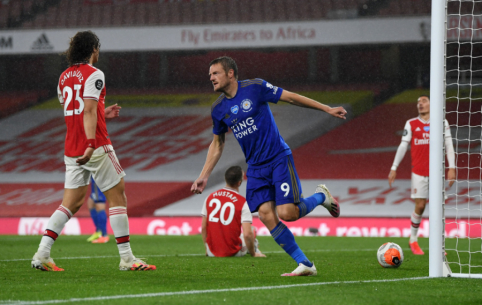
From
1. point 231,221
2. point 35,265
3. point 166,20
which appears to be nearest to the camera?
point 35,265

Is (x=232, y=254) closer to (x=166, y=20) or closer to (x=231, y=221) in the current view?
(x=231, y=221)

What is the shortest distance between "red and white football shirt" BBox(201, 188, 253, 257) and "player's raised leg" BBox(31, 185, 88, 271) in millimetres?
2230

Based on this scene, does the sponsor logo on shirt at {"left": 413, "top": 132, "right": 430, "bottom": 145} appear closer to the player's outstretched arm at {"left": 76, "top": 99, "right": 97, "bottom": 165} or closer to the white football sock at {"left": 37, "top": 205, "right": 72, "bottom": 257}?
the player's outstretched arm at {"left": 76, "top": 99, "right": 97, "bottom": 165}

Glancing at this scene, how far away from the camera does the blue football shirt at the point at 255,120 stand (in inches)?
190

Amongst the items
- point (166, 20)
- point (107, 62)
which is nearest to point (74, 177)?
point (166, 20)

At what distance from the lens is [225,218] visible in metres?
7.17

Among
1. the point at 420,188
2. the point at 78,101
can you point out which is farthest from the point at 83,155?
the point at 420,188

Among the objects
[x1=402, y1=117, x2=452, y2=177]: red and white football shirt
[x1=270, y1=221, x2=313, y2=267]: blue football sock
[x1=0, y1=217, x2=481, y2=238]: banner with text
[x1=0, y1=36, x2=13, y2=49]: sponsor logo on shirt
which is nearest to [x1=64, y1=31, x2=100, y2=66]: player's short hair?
[x1=270, y1=221, x2=313, y2=267]: blue football sock

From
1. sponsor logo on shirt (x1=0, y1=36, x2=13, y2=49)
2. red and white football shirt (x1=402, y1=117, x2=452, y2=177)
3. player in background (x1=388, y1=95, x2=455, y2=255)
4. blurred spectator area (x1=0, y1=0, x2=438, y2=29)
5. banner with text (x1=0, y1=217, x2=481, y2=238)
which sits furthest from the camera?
sponsor logo on shirt (x1=0, y1=36, x2=13, y2=49)

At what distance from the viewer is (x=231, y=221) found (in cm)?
717

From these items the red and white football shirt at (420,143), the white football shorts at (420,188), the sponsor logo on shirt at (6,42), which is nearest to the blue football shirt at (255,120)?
the white football shorts at (420,188)

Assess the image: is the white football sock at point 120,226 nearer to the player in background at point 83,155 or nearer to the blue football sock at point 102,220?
the player in background at point 83,155

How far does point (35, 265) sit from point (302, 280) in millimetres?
2197

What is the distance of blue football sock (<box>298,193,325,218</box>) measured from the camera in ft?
15.8
